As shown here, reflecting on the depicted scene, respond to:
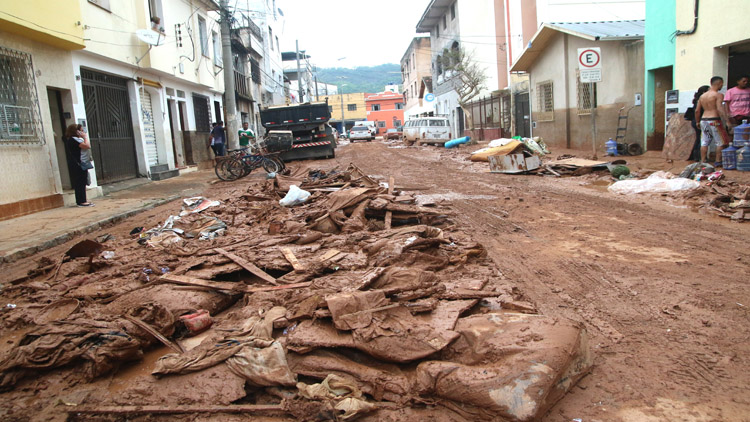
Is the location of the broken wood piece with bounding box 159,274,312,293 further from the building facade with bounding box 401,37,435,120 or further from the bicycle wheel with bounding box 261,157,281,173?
the building facade with bounding box 401,37,435,120

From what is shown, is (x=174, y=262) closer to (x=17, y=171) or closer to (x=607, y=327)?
(x=607, y=327)

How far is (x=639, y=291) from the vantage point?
3.87 meters

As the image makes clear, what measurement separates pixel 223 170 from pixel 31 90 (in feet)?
19.1

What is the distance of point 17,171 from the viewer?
359 inches

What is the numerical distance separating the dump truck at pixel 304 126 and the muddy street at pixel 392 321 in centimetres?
1436

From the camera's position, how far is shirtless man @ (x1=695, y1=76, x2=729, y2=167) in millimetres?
9648

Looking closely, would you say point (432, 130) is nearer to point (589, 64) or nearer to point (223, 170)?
point (223, 170)

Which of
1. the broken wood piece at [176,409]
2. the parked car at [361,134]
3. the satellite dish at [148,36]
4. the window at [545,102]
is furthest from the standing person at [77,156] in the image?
the parked car at [361,134]

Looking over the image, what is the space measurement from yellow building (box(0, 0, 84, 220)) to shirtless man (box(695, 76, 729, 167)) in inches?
511

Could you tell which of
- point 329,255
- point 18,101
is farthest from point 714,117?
point 18,101

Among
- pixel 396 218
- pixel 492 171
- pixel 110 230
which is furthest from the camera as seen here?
pixel 492 171

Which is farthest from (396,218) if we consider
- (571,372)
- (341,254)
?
(571,372)

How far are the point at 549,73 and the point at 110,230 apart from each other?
58.3 ft

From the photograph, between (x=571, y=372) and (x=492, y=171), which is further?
(x=492, y=171)
